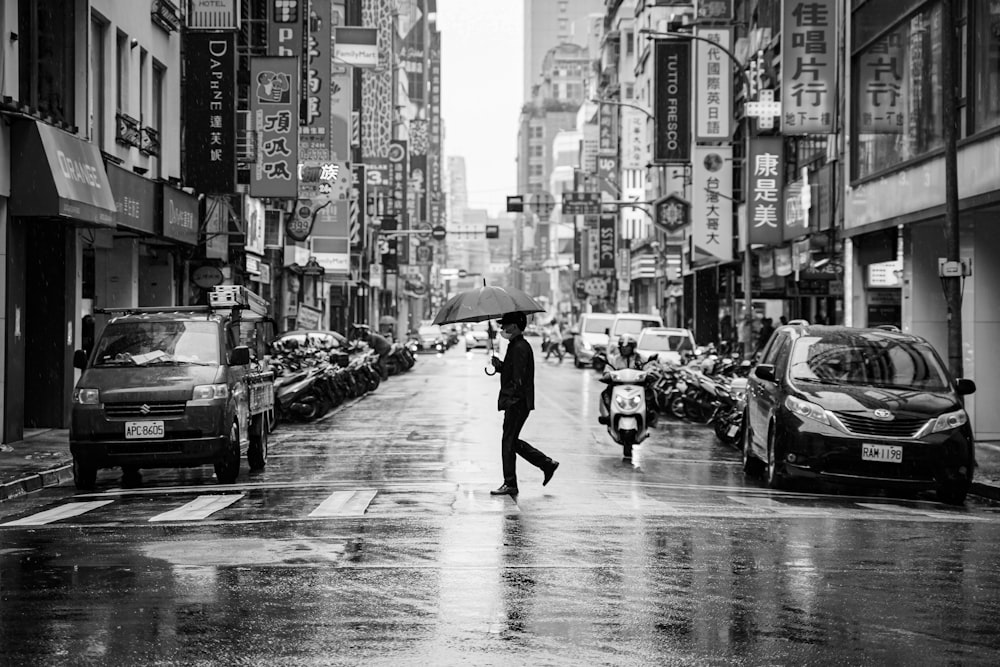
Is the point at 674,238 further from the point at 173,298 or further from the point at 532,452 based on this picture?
the point at 532,452

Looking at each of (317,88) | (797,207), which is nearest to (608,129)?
(317,88)

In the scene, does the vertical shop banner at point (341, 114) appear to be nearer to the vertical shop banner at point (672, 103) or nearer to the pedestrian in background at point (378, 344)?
the vertical shop banner at point (672, 103)

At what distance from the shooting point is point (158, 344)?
1634 centimetres

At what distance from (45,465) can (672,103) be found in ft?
121

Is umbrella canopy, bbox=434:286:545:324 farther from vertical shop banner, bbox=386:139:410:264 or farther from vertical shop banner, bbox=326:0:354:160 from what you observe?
vertical shop banner, bbox=386:139:410:264

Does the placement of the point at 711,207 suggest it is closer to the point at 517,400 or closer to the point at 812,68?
the point at 812,68

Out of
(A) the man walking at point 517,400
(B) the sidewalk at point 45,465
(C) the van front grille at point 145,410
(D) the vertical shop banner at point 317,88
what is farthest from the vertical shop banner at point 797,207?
(C) the van front grille at point 145,410

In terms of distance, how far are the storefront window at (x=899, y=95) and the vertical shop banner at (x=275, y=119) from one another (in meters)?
13.9

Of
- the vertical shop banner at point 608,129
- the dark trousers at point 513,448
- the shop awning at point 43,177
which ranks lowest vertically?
the dark trousers at point 513,448

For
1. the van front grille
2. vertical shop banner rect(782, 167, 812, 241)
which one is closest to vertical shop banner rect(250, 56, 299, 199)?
vertical shop banner rect(782, 167, 812, 241)

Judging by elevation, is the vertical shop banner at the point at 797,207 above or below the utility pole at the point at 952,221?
above

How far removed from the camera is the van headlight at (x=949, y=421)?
578 inches

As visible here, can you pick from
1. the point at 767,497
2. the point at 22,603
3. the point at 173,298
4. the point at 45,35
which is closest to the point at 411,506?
the point at 767,497

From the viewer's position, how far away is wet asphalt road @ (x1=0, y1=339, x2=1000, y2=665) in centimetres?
705
